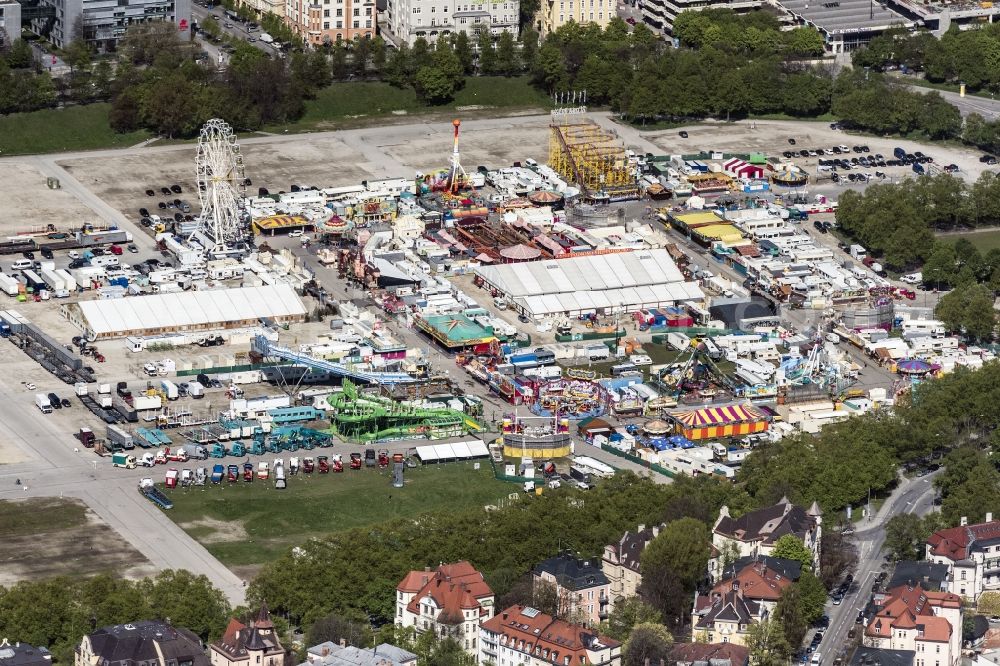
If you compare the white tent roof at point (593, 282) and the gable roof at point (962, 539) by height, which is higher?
the white tent roof at point (593, 282)

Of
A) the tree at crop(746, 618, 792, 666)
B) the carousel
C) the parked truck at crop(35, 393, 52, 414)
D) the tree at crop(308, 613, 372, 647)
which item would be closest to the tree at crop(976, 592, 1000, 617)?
the tree at crop(746, 618, 792, 666)

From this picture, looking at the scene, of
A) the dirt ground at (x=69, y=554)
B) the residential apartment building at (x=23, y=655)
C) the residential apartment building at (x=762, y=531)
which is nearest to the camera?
the residential apartment building at (x=23, y=655)

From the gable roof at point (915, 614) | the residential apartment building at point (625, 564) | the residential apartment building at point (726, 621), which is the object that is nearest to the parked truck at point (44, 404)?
the residential apartment building at point (625, 564)

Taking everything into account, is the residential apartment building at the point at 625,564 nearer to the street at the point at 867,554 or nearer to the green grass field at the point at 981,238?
the street at the point at 867,554

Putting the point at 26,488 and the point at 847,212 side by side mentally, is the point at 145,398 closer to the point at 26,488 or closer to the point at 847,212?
the point at 26,488

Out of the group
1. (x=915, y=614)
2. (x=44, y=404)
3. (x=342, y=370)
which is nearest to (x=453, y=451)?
(x=342, y=370)

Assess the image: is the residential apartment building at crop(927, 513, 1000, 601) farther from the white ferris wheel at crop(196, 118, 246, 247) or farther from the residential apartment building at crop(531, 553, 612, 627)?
the white ferris wheel at crop(196, 118, 246, 247)

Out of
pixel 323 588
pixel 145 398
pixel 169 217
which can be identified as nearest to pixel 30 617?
pixel 323 588
